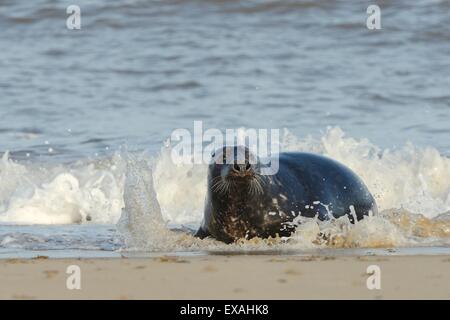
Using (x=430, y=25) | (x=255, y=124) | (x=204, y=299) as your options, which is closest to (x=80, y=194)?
(x=255, y=124)

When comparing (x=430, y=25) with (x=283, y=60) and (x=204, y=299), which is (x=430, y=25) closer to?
(x=283, y=60)

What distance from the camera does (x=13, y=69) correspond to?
55.7 feet

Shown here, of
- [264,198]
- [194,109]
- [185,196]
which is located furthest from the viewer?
[194,109]

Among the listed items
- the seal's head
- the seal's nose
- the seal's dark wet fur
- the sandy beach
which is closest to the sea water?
the seal's dark wet fur

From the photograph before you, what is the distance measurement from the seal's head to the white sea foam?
33 cm

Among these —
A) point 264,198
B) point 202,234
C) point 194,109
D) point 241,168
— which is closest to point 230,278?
point 241,168

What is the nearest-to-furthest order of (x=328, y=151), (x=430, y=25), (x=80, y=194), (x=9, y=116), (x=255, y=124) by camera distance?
(x=80, y=194) → (x=328, y=151) → (x=255, y=124) → (x=9, y=116) → (x=430, y=25)

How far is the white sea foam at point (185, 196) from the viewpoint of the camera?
763 cm

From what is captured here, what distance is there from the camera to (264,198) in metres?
7.58

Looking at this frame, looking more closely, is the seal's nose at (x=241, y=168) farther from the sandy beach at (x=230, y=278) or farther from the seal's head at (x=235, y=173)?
the sandy beach at (x=230, y=278)

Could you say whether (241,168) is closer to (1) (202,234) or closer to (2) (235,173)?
(2) (235,173)

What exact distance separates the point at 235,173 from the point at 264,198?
35 centimetres

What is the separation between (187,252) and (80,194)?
3.74 m

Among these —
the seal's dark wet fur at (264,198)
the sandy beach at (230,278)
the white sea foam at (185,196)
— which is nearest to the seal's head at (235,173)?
the seal's dark wet fur at (264,198)
